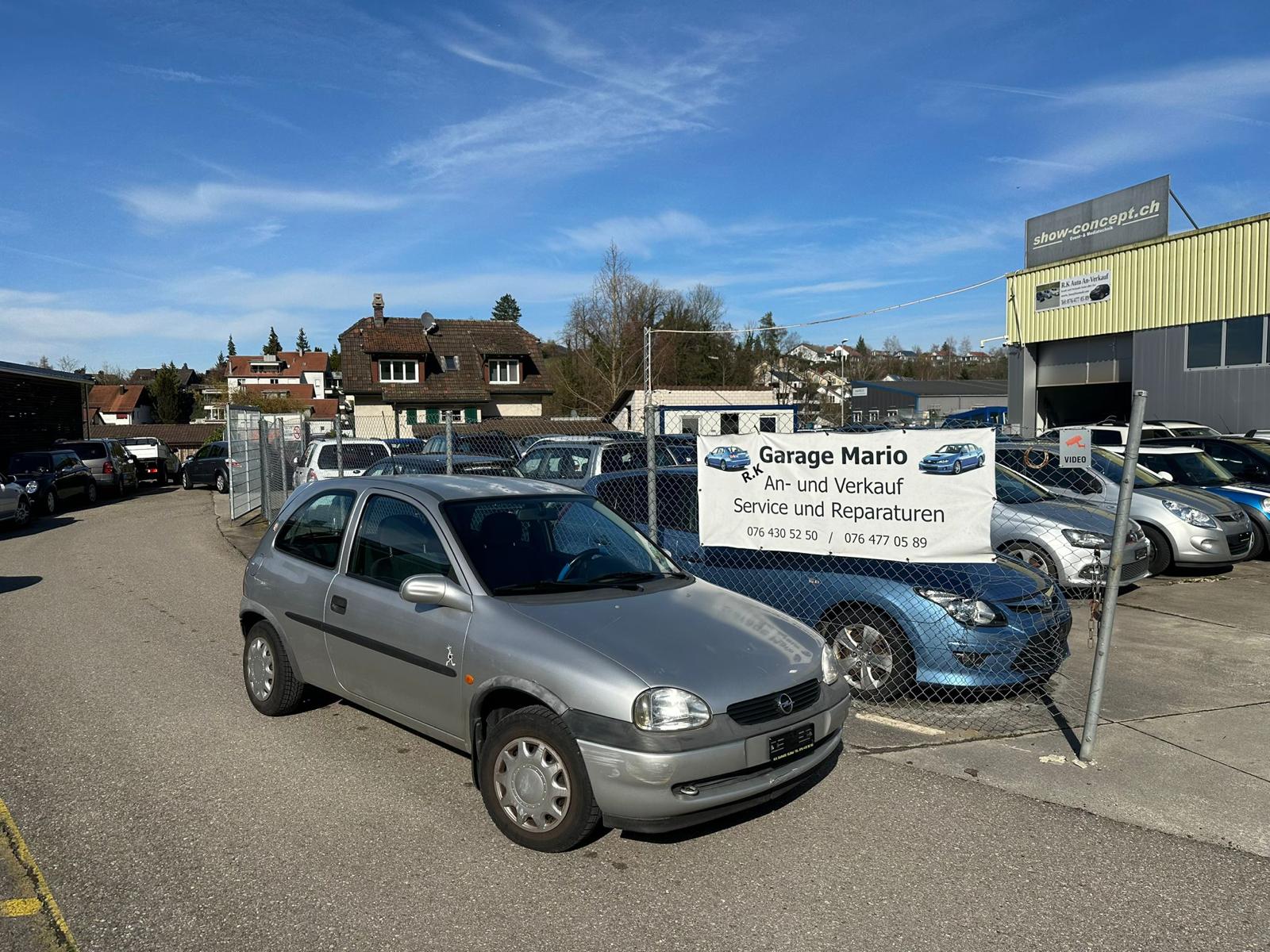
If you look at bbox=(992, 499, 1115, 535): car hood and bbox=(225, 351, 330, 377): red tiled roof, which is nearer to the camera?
bbox=(992, 499, 1115, 535): car hood

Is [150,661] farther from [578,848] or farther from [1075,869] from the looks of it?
[1075,869]

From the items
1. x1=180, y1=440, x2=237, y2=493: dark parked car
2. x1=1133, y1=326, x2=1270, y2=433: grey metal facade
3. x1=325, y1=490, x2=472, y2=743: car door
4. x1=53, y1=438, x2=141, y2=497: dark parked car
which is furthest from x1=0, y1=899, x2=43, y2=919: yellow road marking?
x1=180, y1=440, x2=237, y2=493: dark parked car

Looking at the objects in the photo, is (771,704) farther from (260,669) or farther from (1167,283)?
(1167,283)

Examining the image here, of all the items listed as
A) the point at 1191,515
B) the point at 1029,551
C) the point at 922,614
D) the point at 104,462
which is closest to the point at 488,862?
the point at 922,614

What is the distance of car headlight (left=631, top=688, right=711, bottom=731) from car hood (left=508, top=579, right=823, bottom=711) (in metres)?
0.03

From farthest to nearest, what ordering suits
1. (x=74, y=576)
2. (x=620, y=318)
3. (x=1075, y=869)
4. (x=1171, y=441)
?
(x=620, y=318), (x=1171, y=441), (x=74, y=576), (x=1075, y=869)

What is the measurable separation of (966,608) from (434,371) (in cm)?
4665

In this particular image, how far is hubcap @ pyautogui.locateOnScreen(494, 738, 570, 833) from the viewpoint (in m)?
3.83

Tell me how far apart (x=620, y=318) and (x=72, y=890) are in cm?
5581

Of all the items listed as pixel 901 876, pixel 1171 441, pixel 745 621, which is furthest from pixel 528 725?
pixel 1171 441

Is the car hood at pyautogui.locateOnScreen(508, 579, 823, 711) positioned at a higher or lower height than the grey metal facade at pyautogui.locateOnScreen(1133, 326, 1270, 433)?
lower

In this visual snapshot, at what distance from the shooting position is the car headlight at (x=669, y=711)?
143 inches

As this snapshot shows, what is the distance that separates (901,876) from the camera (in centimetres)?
Result: 379

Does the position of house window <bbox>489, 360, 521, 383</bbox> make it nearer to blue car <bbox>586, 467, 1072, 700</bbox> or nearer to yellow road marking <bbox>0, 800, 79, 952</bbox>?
blue car <bbox>586, 467, 1072, 700</bbox>
